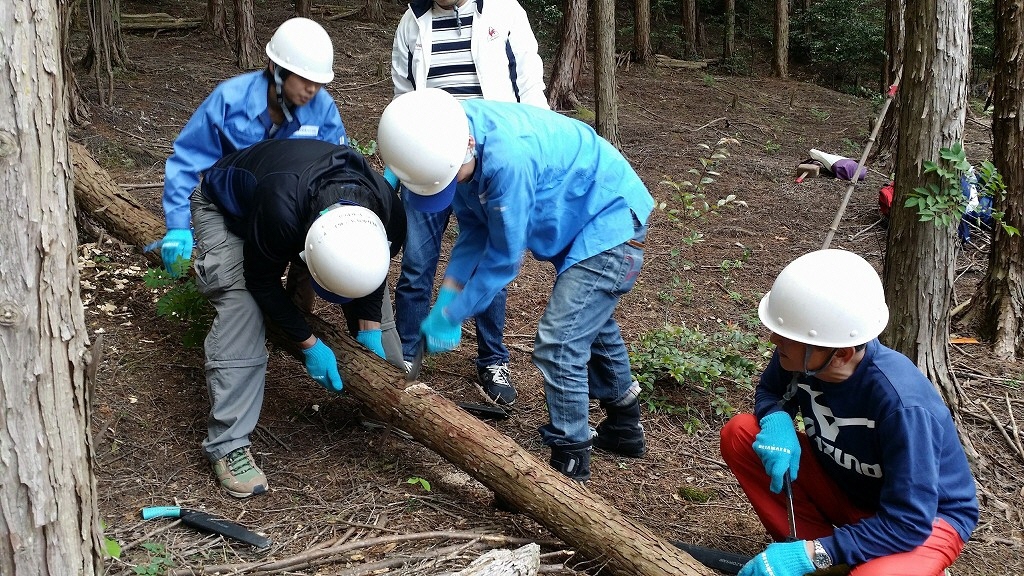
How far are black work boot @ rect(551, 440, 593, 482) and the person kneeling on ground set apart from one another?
3.31 ft

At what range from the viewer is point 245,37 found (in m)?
10.2

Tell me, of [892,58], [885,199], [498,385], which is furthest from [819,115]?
[498,385]

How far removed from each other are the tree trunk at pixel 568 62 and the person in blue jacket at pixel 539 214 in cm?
695

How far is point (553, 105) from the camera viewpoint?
400 inches

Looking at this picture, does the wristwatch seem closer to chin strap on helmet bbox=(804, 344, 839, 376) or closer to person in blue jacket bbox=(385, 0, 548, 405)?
chin strap on helmet bbox=(804, 344, 839, 376)

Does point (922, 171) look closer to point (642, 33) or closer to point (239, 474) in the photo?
point (239, 474)

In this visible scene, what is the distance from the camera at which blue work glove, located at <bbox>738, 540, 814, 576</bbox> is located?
2553 millimetres

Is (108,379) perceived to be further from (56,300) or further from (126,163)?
(126,163)

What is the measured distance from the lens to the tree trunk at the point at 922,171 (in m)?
3.75

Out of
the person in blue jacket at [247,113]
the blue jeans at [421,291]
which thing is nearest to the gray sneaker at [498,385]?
the blue jeans at [421,291]

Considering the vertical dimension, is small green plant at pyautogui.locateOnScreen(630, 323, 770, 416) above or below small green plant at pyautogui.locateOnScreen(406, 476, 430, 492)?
below

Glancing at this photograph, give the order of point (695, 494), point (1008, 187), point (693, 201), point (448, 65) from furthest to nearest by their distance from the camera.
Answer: point (693, 201)
point (1008, 187)
point (448, 65)
point (695, 494)

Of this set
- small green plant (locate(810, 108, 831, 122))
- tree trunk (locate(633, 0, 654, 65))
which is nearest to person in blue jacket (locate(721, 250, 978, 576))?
small green plant (locate(810, 108, 831, 122))

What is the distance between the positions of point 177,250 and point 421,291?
3.82 ft
